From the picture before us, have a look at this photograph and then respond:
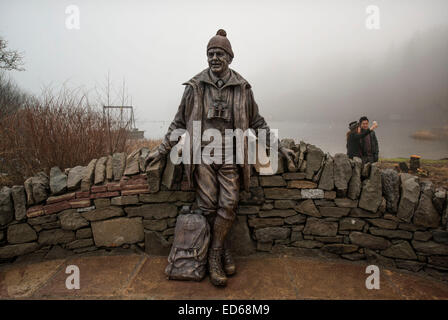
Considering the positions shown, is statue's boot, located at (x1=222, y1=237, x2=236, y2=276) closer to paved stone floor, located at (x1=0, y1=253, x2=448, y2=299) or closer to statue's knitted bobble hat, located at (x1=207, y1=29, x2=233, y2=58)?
paved stone floor, located at (x1=0, y1=253, x2=448, y2=299)

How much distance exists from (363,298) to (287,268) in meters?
0.65

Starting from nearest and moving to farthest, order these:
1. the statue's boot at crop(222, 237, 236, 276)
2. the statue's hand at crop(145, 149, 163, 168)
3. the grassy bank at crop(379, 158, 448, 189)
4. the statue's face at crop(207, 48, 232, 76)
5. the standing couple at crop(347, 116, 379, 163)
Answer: the statue's face at crop(207, 48, 232, 76)
the statue's boot at crop(222, 237, 236, 276)
the statue's hand at crop(145, 149, 163, 168)
the grassy bank at crop(379, 158, 448, 189)
the standing couple at crop(347, 116, 379, 163)

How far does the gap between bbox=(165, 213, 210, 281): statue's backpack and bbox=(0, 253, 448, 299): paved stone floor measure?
0.27 ft

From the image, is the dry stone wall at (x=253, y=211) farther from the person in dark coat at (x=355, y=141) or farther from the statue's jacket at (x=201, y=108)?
the person in dark coat at (x=355, y=141)

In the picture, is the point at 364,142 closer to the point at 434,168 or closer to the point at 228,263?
the point at 434,168

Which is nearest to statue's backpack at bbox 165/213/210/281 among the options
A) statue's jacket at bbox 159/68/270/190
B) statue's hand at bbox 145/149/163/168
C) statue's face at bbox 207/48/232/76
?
statue's jacket at bbox 159/68/270/190

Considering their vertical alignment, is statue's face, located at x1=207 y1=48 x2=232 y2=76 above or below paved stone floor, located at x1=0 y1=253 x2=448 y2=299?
above

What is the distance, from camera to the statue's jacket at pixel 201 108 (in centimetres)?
213

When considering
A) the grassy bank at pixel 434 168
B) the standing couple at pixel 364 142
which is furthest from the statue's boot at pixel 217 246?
the standing couple at pixel 364 142

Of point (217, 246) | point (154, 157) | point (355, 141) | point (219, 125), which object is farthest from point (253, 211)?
point (355, 141)

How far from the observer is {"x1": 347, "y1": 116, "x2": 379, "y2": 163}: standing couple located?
14.4 feet

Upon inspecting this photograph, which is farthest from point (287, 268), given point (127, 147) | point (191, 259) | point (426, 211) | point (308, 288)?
point (127, 147)

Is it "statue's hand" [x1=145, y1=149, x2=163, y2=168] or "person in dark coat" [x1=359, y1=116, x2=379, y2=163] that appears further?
"person in dark coat" [x1=359, y1=116, x2=379, y2=163]

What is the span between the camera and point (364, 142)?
4.42m
